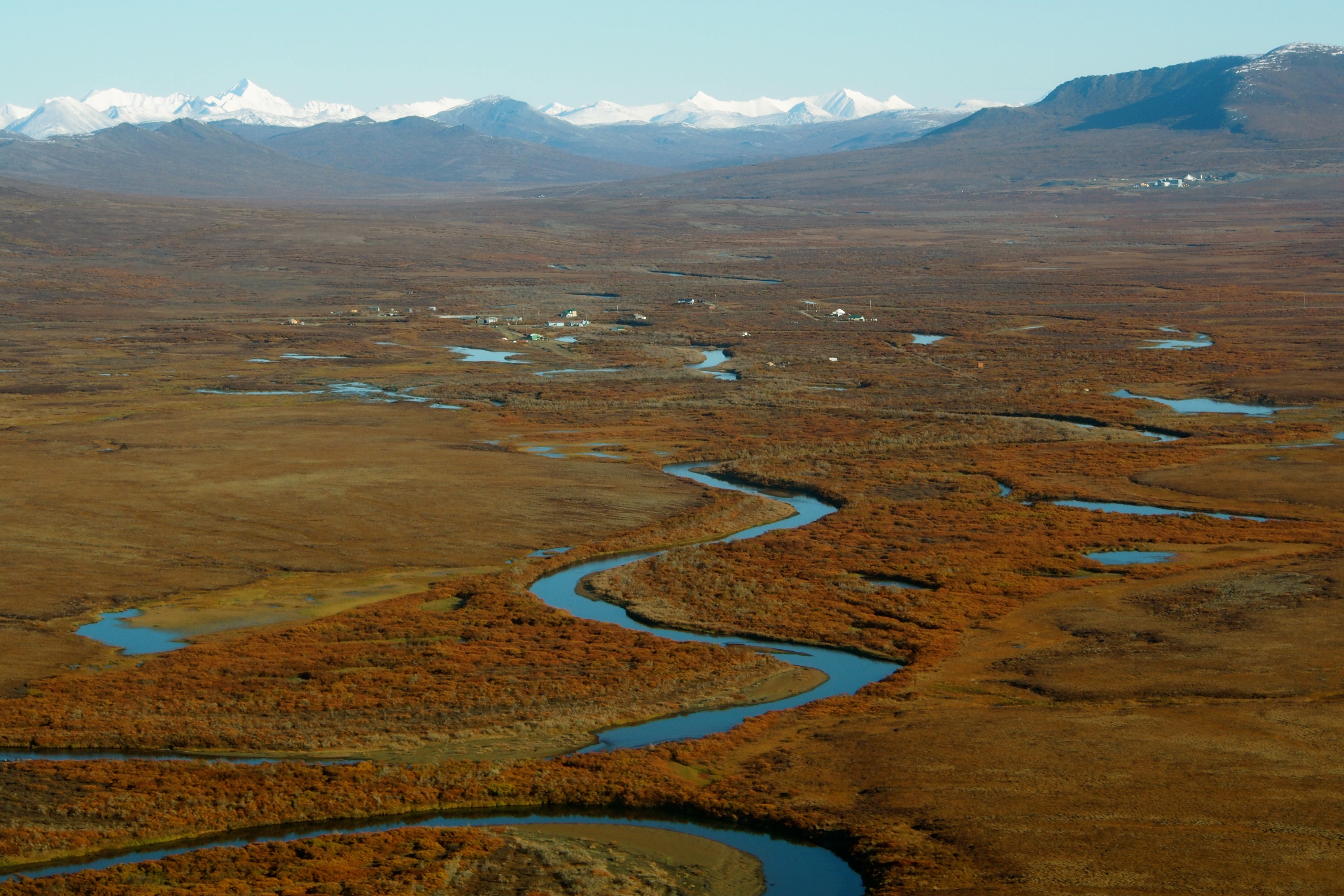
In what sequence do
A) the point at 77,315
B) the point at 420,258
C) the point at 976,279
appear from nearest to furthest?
the point at 77,315, the point at 976,279, the point at 420,258

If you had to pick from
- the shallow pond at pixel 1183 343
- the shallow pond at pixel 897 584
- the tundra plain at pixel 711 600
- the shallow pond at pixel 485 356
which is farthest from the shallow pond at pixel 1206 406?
the shallow pond at pixel 485 356

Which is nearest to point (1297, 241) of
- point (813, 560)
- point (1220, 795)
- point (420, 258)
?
point (420, 258)

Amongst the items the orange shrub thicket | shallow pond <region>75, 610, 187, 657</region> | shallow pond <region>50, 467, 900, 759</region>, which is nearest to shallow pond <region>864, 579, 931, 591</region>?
shallow pond <region>50, 467, 900, 759</region>

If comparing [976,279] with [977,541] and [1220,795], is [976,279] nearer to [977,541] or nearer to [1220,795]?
[977,541]

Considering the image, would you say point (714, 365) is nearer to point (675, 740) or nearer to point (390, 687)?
point (390, 687)

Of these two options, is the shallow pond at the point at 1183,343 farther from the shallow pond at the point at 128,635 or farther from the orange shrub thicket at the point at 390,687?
the shallow pond at the point at 128,635
